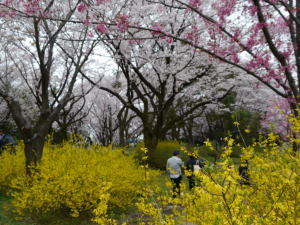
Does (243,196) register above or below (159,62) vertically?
below

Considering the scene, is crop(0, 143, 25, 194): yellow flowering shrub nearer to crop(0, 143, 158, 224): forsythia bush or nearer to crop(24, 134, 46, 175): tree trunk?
crop(24, 134, 46, 175): tree trunk

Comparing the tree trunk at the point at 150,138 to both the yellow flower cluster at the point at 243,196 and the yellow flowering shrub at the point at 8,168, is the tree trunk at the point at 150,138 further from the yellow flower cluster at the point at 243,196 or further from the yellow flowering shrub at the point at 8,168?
the yellow flower cluster at the point at 243,196

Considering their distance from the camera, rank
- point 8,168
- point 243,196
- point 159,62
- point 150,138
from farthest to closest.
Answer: point 150,138 → point 159,62 → point 8,168 → point 243,196

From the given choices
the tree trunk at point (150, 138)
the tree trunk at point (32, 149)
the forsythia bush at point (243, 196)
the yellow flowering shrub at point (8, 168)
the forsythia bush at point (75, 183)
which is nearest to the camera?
the forsythia bush at point (243, 196)

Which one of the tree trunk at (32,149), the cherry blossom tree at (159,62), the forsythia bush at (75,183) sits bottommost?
the forsythia bush at (75,183)

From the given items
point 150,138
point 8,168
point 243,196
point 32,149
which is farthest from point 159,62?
point 243,196

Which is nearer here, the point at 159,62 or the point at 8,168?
the point at 8,168

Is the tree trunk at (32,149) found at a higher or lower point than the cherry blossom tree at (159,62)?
lower

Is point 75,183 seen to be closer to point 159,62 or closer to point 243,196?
point 243,196

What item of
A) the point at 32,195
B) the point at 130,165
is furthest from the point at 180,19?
the point at 32,195

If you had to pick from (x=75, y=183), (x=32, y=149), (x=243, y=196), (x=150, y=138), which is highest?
(x=32, y=149)

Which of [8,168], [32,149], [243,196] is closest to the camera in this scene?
[243,196]

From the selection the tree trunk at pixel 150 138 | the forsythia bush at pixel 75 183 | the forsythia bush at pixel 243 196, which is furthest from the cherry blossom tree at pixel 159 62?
the forsythia bush at pixel 243 196

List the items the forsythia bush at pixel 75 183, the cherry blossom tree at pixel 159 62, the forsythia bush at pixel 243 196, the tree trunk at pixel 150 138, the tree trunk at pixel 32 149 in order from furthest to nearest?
the tree trunk at pixel 150 138 → the cherry blossom tree at pixel 159 62 → the tree trunk at pixel 32 149 → the forsythia bush at pixel 75 183 → the forsythia bush at pixel 243 196
